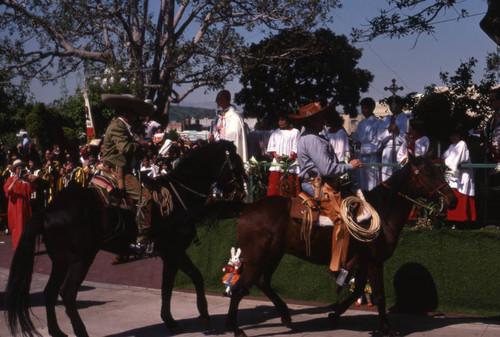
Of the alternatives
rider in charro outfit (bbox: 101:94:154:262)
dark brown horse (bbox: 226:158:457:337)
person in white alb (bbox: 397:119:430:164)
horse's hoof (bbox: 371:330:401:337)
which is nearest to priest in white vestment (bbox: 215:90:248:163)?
person in white alb (bbox: 397:119:430:164)

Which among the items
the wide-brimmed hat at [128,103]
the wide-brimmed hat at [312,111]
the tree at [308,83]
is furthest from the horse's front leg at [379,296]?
the tree at [308,83]

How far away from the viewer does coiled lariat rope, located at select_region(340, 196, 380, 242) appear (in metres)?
7.42

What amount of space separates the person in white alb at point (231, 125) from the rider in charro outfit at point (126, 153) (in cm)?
279

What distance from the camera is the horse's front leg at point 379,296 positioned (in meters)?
7.47

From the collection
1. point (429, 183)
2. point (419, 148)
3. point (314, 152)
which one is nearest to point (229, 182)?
point (314, 152)

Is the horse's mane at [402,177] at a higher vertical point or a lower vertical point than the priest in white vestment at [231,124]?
lower

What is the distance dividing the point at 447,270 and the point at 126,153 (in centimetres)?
440

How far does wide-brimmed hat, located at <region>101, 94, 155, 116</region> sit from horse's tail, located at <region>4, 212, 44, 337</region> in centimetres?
162

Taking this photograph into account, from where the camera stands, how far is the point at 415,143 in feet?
36.4

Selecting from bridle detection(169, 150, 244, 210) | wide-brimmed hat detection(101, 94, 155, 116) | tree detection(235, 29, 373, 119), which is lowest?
bridle detection(169, 150, 244, 210)

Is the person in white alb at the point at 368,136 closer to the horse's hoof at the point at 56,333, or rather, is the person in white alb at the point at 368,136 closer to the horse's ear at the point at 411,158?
the horse's ear at the point at 411,158

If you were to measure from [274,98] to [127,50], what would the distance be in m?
16.5

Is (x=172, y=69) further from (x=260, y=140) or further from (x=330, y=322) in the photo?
Answer: (x=330, y=322)

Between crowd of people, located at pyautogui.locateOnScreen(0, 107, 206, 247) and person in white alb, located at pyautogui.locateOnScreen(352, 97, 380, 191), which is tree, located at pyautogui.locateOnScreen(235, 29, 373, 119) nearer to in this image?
crowd of people, located at pyautogui.locateOnScreen(0, 107, 206, 247)
